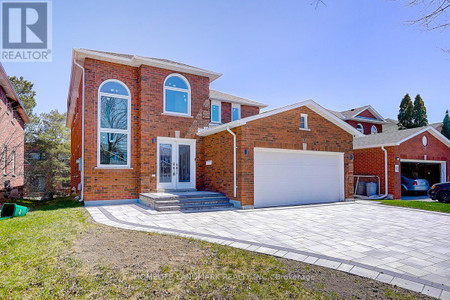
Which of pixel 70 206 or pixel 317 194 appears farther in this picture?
pixel 317 194

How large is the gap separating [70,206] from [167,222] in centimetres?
490

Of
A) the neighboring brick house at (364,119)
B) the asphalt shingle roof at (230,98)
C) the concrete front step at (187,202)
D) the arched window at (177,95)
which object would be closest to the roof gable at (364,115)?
the neighboring brick house at (364,119)

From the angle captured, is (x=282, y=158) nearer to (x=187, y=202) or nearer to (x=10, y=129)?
(x=187, y=202)

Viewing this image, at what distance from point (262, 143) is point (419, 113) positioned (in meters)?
25.9

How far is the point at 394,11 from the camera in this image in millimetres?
4406

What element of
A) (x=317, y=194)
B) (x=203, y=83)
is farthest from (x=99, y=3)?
(x=317, y=194)

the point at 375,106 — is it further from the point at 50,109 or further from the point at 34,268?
the point at 50,109

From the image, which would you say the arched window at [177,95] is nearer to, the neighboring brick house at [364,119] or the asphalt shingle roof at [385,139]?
the asphalt shingle roof at [385,139]

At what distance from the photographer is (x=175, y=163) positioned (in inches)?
459

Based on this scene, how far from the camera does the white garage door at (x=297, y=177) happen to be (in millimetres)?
10648

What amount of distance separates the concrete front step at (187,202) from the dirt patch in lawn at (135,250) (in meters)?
3.19

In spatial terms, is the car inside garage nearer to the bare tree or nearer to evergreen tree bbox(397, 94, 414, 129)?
evergreen tree bbox(397, 94, 414, 129)

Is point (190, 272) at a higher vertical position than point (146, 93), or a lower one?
lower

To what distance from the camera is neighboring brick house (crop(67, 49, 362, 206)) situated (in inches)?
407
